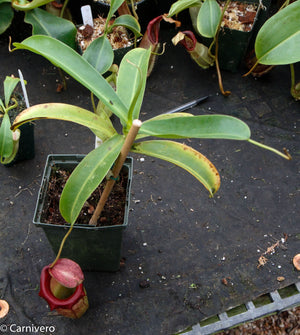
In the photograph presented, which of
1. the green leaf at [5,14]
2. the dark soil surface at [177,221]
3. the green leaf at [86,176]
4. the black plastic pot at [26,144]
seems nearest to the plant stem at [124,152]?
the green leaf at [86,176]

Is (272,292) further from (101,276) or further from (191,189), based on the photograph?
(101,276)

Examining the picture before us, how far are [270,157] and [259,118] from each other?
9.1 inches

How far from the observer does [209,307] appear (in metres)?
1.25

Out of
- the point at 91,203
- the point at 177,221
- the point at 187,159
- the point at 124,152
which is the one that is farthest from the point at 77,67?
the point at 177,221

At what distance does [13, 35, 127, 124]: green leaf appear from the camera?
2.53 ft

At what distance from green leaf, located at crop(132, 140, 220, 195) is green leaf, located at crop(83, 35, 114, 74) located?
17.4 inches

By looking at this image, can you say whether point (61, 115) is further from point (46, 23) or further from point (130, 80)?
point (46, 23)

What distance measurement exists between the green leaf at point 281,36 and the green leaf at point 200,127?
2.18 ft

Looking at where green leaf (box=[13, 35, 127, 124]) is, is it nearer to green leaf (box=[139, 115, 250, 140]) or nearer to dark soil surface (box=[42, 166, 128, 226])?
green leaf (box=[139, 115, 250, 140])

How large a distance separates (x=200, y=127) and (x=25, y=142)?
97 cm

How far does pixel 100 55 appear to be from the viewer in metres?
1.16

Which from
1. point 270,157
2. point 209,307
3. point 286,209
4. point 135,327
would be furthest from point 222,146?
point 135,327

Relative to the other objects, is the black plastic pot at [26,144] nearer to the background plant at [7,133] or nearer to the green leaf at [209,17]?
the background plant at [7,133]

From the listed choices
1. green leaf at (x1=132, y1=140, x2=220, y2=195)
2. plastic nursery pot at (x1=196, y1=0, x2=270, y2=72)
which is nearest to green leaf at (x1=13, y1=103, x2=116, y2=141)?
green leaf at (x1=132, y1=140, x2=220, y2=195)
